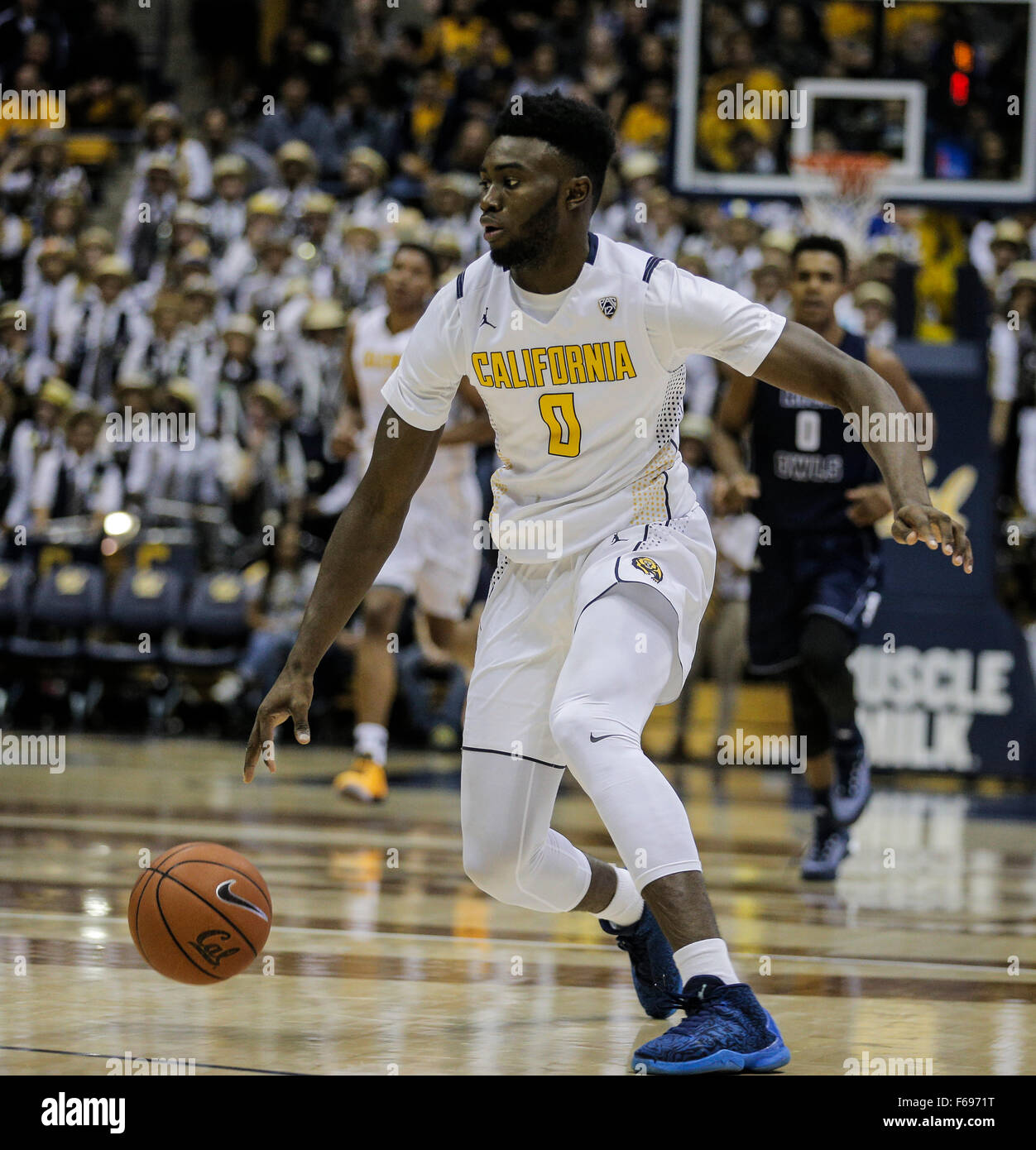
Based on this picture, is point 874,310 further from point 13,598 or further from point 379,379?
point 13,598

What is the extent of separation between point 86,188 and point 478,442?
10.6m

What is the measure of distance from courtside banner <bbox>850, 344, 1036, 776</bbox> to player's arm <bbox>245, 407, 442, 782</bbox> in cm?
710

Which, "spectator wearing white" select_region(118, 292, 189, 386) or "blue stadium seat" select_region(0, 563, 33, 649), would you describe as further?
"spectator wearing white" select_region(118, 292, 189, 386)

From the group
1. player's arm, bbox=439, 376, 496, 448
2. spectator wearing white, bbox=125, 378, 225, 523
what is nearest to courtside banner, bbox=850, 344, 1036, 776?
player's arm, bbox=439, 376, 496, 448

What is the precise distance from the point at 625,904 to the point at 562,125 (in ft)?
6.12

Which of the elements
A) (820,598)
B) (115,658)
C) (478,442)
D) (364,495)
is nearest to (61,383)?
(115,658)

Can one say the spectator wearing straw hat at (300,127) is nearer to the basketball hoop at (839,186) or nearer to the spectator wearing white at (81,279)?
the spectator wearing white at (81,279)

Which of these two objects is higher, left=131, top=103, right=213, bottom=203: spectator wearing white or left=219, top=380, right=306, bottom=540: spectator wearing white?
left=131, top=103, right=213, bottom=203: spectator wearing white

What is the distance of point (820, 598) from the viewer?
718 centimetres

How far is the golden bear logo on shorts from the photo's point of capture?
13.3 ft

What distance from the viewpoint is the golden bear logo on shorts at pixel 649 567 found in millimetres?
4051

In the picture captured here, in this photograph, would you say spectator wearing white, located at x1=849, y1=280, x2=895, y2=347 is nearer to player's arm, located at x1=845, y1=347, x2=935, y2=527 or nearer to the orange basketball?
player's arm, located at x1=845, y1=347, x2=935, y2=527
